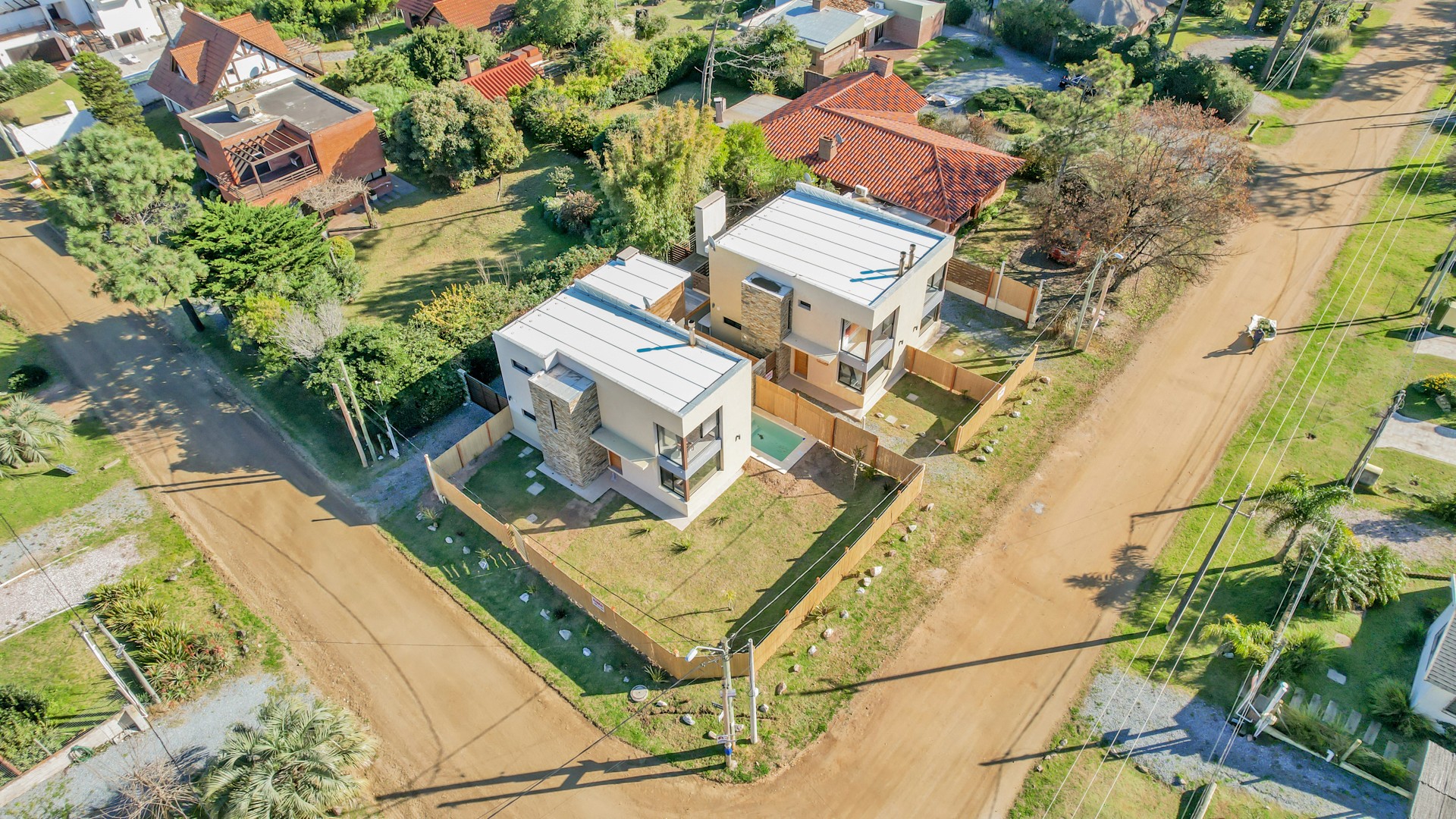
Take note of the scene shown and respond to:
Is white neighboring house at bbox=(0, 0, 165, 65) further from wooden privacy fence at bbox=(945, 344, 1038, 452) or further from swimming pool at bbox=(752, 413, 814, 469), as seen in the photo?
wooden privacy fence at bbox=(945, 344, 1038, 452)

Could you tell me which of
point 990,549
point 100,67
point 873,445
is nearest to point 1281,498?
point 990,549

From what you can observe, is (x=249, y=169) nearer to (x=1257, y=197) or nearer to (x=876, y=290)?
(x=876, y=290)

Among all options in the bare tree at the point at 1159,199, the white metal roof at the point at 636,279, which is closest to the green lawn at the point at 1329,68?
the bare tree at the point at 1159,199

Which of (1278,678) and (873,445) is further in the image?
(873,445)

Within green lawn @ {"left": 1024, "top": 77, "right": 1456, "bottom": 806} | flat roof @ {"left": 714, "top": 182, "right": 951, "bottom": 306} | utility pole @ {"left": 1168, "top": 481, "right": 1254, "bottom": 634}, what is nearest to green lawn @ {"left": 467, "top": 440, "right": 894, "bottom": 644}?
flat roof @ {"left": 714, "top": 182, "right": 951, "bottom": 306}

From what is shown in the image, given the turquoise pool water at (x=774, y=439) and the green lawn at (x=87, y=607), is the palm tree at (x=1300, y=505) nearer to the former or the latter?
the turquoise pool water at (x=774, y=439)

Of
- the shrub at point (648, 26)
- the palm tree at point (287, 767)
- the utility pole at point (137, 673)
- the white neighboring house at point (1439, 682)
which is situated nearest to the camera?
the palm tree at point (287, 767)

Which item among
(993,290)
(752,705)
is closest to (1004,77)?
(993,290)
